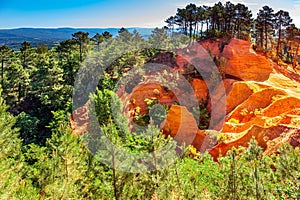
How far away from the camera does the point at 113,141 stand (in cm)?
954

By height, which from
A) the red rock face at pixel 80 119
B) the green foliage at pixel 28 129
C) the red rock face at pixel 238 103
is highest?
the red rock face at pixel 238 103

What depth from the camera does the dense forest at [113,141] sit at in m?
8.50

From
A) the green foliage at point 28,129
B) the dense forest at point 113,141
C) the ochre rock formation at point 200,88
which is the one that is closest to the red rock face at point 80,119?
the dense forest at point 113,141

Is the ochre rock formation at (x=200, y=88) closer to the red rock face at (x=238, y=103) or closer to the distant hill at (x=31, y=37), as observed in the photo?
the red rock face at (x=238, y=103)

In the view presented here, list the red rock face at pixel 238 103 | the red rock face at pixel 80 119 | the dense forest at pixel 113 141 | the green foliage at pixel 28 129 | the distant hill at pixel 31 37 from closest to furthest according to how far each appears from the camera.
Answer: the dense forest at pixel 113 141 → the red rock face at pixel 238 103 → the red rock face at pixel 80 119 → the green foliage at pixel 28 129 → the distant hill at pixel 31 37

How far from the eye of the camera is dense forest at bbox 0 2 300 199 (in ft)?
27.9

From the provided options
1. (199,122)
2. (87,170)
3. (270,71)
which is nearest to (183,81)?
(199,122)

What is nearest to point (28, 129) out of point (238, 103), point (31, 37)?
point (238, 103)

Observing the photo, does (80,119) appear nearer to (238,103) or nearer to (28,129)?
(28,129)

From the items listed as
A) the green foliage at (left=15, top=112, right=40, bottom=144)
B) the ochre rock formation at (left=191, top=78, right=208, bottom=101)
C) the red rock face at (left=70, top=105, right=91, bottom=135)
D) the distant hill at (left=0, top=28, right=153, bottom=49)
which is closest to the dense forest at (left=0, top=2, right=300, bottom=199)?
the green foliage at (left=15, top=112, right=40, bottom=144)

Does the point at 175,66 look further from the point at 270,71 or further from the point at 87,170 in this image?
the point at 87,170

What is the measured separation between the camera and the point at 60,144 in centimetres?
984

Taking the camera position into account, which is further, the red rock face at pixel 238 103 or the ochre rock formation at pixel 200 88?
the ochre rock formation at pixel 200 88

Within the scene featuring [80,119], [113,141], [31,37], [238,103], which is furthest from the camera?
[31,37]
